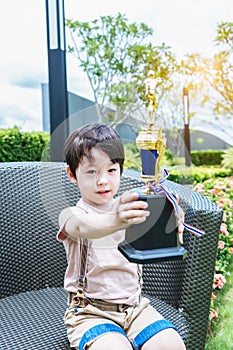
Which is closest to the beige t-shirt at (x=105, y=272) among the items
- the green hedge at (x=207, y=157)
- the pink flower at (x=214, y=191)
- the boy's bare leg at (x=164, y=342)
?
the boy's bare leg at (x=164, y=342)

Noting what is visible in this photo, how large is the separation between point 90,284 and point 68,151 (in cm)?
33

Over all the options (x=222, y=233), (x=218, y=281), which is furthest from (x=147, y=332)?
(x=222, y=233)

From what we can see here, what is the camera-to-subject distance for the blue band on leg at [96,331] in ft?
4.08

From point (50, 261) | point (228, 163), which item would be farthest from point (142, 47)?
point (50, 261)

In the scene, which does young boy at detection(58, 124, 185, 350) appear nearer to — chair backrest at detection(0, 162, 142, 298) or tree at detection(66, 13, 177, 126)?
chair backrest at detection(0, 162, 142, 298)

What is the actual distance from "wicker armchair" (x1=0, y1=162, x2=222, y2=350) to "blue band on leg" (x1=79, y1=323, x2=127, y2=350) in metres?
0.15

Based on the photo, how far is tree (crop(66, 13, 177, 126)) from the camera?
14.8ft

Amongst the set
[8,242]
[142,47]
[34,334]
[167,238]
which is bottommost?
[34,334]

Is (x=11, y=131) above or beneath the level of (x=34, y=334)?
above

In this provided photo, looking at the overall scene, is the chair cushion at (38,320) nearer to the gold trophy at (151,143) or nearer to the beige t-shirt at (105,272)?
the beige t-shirt at (105,272)

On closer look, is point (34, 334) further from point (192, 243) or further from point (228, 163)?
point (228, 163)

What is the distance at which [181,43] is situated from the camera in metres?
4.48

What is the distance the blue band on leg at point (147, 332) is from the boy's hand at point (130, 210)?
0.39 m

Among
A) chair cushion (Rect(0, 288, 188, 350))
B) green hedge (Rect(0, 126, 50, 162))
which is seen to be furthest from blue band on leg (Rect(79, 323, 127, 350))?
green hedge (Rect(0, 126, 50, 162))
